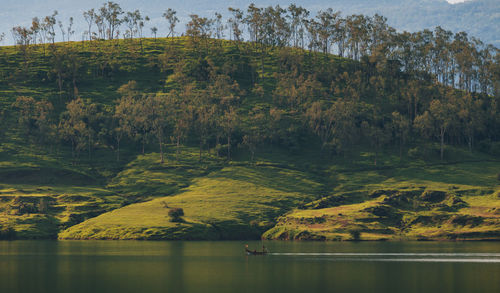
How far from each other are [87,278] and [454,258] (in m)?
60.5

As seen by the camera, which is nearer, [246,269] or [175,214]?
[246,269]

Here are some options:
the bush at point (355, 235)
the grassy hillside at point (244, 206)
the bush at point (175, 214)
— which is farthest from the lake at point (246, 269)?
the bush at point (175, 214)

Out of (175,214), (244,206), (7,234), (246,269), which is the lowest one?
(7,234)

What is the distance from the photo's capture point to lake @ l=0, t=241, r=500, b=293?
64.9 m

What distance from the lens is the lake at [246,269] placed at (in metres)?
64.9

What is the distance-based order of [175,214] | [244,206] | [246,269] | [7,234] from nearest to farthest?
[246,269] → [7,234] → [175,214] → [244,206]

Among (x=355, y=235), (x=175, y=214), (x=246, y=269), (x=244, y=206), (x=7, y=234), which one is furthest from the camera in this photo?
(x=244, y=206)

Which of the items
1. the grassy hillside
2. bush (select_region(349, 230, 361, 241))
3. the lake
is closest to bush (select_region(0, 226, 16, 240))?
the grassy hillside

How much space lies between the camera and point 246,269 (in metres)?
83.2

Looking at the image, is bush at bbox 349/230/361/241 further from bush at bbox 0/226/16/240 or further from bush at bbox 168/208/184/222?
bush at bbox 0/226/16/240

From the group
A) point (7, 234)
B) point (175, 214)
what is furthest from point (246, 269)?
point (7, 234)

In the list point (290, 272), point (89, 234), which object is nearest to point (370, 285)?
point (290, 272)

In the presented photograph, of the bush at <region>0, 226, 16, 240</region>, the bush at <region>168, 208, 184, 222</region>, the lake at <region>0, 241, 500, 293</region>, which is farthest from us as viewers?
the bush at <region>168, 208, 184, 222</region>

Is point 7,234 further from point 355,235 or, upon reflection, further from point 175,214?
point 355,235
